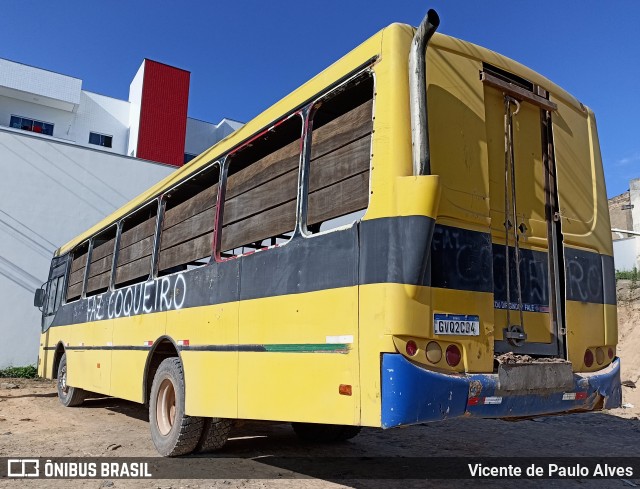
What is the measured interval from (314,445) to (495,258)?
3.63 meters

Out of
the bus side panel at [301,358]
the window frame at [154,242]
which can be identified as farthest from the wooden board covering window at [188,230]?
the bus side panel at [301,358]

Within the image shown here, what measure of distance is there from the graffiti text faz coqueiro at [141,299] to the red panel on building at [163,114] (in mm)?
17487

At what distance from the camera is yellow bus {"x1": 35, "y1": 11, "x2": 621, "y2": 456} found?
10.9ft

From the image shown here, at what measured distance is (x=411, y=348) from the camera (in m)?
3.23

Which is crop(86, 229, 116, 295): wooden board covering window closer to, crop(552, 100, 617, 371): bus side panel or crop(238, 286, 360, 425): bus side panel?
crop(238, 286, 360, 425): bus side panel

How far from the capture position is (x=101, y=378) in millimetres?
7805

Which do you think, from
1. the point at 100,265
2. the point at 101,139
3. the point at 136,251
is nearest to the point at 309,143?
the point at 136,251

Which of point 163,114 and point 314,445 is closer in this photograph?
point 314,445

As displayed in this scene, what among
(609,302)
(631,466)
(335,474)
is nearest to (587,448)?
(631,466)

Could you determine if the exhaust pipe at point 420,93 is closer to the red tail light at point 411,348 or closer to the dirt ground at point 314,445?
the red tail light at point 411,348

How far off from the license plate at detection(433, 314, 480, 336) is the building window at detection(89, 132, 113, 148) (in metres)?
26.1

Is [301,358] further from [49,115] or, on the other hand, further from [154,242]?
[49,115]

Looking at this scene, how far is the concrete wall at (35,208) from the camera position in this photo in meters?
15.6

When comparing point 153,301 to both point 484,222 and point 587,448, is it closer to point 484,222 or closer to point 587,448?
point 484,222
